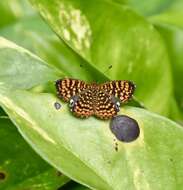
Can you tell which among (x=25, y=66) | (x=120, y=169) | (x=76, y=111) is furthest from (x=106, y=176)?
(x=25, y=66)

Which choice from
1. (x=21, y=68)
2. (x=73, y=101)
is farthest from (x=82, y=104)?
(x=21, y=68)

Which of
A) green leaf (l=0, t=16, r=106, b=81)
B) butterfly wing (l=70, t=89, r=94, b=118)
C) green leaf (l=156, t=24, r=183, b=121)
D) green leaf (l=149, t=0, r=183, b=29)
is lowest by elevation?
green leaf (l=156, t=24, r=183, b=121)

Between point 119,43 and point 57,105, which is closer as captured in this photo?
point 57,105

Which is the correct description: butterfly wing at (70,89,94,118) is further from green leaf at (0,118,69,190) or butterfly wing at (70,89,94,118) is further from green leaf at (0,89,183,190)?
green leaf at (0,118,69,190)

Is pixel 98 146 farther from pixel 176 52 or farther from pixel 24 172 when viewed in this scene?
pixel 176 52

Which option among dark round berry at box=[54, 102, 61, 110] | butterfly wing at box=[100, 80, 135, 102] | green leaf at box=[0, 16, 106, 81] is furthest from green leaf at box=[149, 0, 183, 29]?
dark round berry at box=[54, 102, 61, 110]

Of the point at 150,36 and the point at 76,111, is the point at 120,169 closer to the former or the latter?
the point at 76,111
